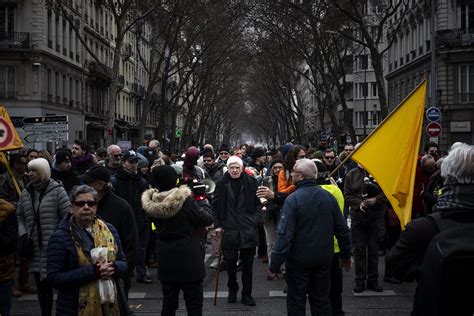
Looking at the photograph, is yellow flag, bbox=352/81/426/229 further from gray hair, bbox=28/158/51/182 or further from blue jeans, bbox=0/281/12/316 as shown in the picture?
blue jeans, bbox=0/281/12/316

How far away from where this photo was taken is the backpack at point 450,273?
319cm

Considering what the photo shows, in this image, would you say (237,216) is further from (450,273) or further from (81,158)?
(450,273)

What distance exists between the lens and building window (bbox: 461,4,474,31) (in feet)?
129

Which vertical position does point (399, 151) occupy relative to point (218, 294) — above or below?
above

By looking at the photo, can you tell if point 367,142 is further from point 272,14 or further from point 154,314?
point 272,14

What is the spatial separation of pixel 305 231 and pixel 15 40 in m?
35.3

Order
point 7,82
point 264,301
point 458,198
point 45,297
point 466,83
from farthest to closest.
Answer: point 466,83
point 7,82
point 264,301
point 45,297
point 458,198

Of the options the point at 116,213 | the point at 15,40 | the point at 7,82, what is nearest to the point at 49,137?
the point at 116,213

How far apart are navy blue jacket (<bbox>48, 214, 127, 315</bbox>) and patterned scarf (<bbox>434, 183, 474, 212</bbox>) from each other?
2.21 metres

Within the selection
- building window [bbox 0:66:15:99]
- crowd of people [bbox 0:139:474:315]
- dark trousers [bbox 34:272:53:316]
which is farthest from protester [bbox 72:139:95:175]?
building window [bbox 0:66:15:99]

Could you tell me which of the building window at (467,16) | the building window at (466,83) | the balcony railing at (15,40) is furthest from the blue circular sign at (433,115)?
the balcony railing at (15,40)

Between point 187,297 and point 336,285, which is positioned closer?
point 187,297

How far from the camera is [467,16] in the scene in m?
39.6

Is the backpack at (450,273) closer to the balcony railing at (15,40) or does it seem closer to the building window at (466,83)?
the balcony railing at (15,40)
